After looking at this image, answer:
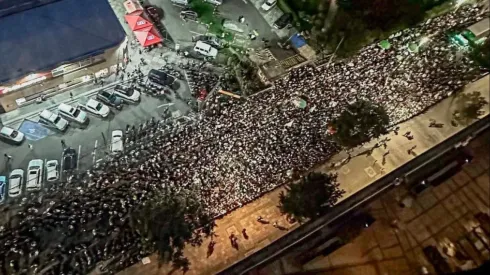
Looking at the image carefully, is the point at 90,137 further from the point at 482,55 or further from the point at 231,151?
the point at 482,55

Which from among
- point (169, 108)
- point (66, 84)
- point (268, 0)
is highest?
point (268, 0)

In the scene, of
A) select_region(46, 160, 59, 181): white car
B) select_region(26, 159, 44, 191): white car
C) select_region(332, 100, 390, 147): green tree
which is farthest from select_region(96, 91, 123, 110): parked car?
select_region(332, 100, 390, 147): green tree

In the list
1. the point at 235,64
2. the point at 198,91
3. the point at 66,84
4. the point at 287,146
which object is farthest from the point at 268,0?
the point at 66,84

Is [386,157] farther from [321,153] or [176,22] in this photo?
[176,22]

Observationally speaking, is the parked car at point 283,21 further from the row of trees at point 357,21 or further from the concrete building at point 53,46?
the concrete building at point 53,46

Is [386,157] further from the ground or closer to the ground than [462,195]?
further from the ground

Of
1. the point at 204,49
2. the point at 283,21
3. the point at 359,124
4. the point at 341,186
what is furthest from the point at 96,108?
the point at 359,124
